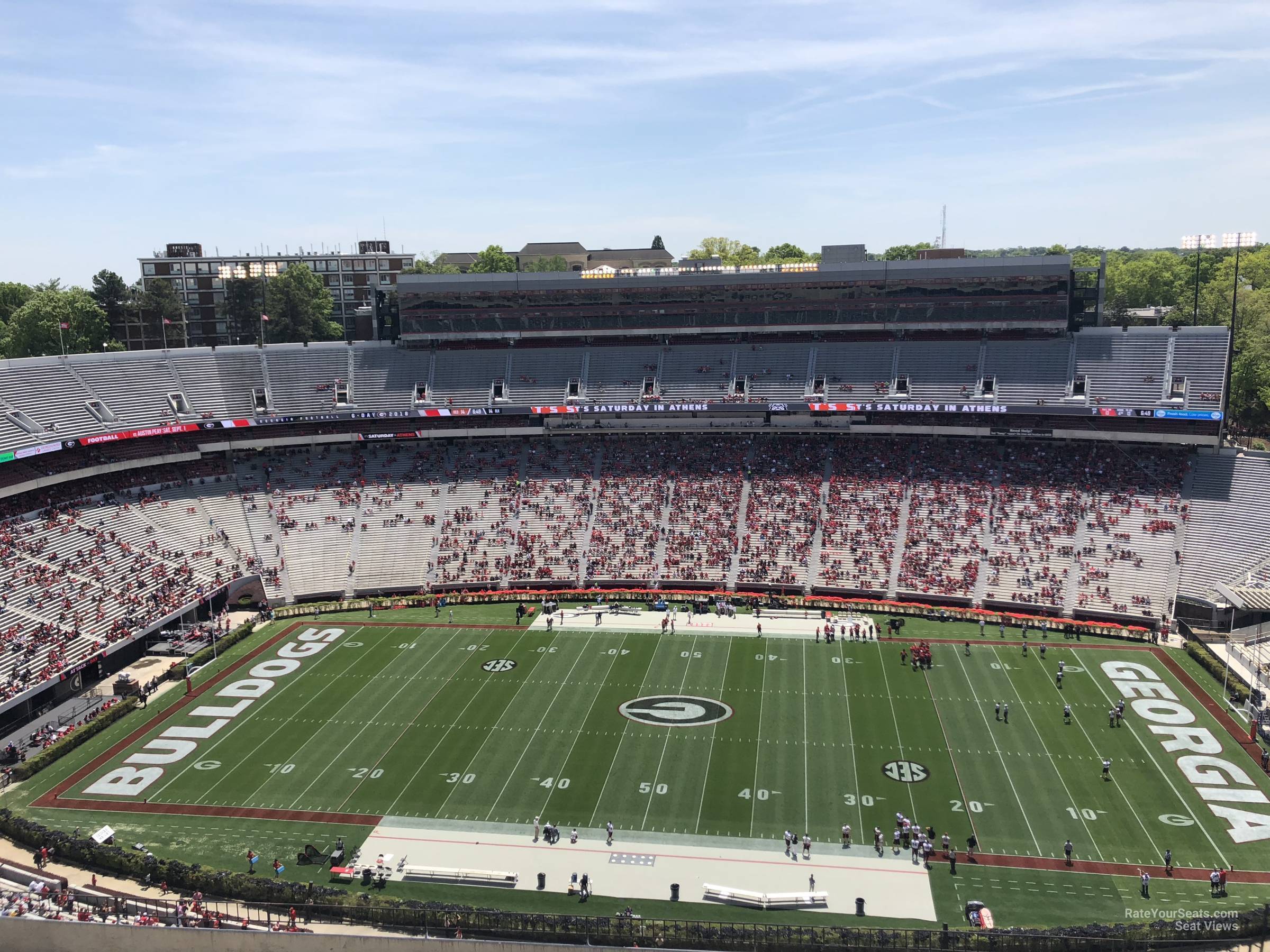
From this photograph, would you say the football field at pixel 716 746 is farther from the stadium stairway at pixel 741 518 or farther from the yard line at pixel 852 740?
the stadium stairway at pixel 741 518

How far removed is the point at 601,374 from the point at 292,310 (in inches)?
1737

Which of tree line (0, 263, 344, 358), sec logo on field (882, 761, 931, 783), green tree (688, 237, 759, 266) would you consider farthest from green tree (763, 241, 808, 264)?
sec logo on field (882, 761, 931, 783)

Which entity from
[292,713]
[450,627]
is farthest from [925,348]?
[292,713]

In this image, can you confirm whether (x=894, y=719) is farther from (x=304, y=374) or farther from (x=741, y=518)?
(x=304, y=374)

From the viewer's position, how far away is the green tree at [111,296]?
9056 cm

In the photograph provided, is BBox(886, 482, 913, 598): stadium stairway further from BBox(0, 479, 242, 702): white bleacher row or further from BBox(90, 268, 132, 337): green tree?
BBox(90, 268, 132, 337): green tree

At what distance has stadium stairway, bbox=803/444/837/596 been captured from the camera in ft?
183

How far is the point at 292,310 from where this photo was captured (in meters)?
97.6

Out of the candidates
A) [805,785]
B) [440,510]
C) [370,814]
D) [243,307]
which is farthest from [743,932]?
[243,307]

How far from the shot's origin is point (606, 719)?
40.0 meters

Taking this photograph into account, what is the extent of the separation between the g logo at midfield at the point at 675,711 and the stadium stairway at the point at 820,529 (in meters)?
15.9

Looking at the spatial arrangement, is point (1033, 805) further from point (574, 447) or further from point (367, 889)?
point (574, 447)

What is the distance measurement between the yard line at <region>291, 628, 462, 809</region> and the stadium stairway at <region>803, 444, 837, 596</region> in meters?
20.0

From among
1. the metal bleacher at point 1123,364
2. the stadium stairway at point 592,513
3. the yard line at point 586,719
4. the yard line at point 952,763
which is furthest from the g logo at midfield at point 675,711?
the metal bleacher at point 1123,364
